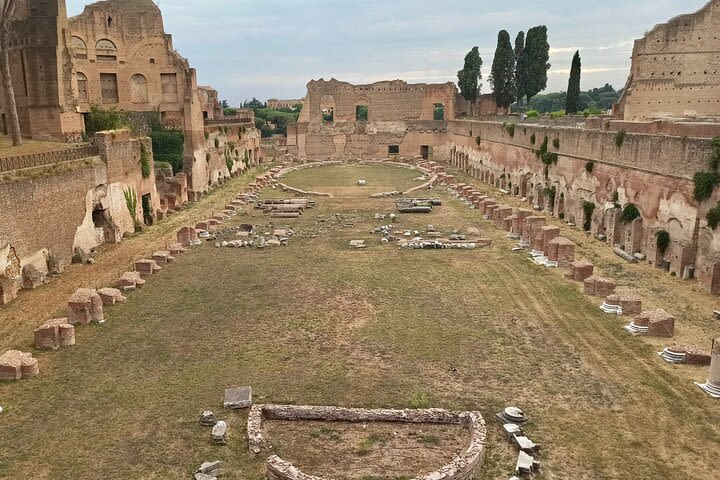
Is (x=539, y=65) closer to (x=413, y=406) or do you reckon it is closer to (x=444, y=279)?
(x=444, y=279)

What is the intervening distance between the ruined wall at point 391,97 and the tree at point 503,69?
354 centimetres

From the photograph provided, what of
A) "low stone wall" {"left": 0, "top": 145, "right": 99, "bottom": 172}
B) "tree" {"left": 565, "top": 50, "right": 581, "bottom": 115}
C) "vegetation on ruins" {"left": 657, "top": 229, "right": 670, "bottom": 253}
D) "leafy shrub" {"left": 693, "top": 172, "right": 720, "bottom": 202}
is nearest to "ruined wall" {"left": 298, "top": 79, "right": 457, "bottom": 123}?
"tree" {"left": 565, "top": 50, "right": 581, "bottom": 115}

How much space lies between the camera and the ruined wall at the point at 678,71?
26431 millimetres

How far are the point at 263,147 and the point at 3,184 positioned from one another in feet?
112

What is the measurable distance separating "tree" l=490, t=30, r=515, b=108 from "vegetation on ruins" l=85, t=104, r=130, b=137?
29.5m

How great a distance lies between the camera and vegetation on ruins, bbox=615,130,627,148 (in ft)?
57.0

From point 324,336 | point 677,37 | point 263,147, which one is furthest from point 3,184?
point 263,147

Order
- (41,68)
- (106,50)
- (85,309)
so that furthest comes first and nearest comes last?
(106,50), (41,68), (85,309)

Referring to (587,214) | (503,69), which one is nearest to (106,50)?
(587,214)

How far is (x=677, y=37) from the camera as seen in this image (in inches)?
1069

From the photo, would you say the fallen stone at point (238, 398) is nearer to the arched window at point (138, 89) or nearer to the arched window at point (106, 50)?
the arched window at point (138, 89)

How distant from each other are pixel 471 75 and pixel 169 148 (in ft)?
91.4

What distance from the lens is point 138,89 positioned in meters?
31.7

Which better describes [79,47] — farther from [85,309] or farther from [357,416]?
[357,416]
